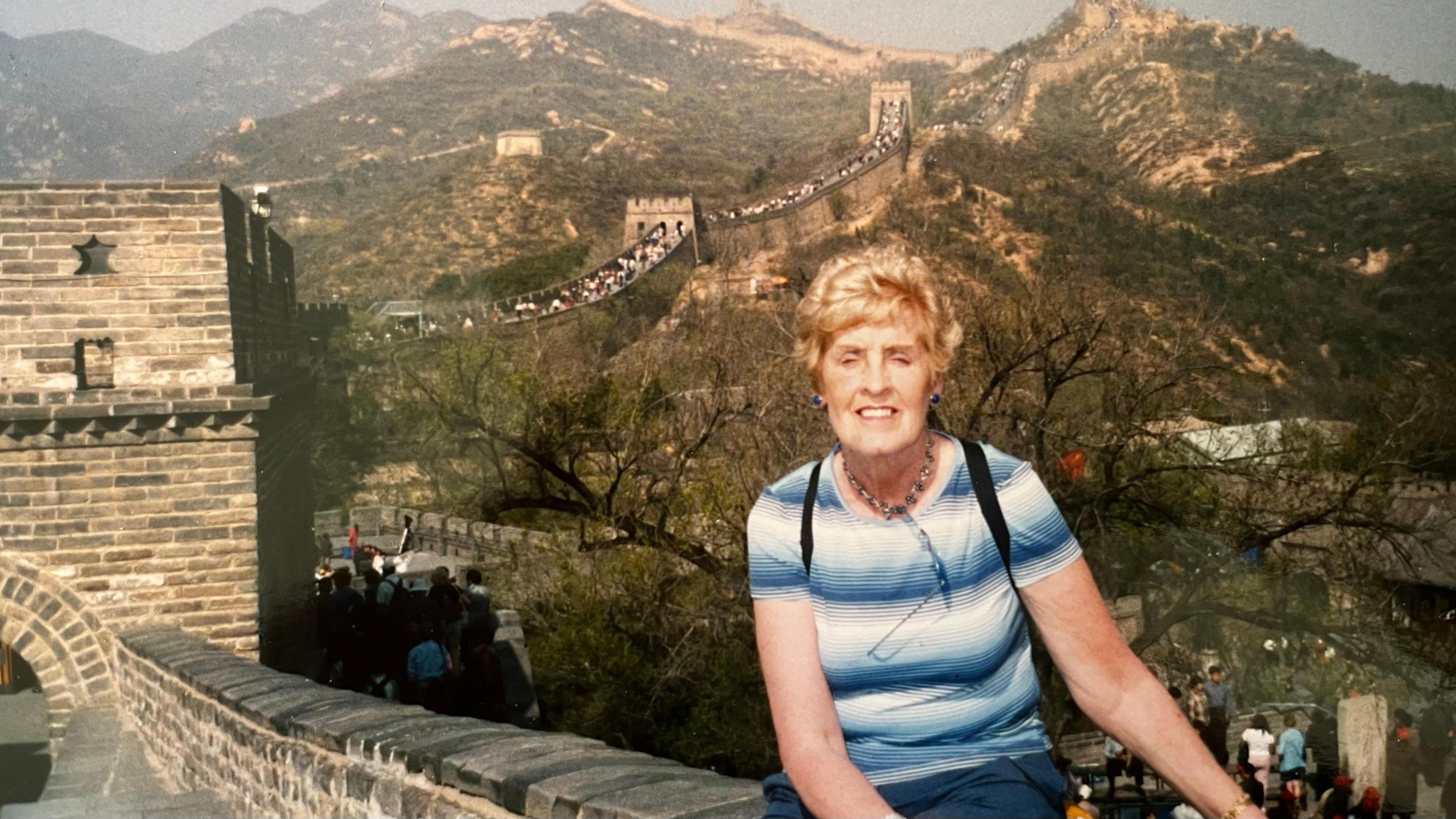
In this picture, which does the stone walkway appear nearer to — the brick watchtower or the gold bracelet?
the brick watchtower

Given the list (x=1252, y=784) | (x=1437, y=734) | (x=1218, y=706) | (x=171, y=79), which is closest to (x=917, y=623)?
(x=1252, y=784)

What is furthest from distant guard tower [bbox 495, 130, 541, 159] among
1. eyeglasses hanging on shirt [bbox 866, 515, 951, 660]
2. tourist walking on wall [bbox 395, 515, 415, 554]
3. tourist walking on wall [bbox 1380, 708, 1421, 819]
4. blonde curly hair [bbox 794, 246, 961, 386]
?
eyeglasses hanging on shirt [bbox 866, 515, 951, 660]

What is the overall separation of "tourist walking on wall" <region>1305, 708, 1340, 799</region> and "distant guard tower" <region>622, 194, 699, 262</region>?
5604 mm

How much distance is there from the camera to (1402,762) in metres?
7.62

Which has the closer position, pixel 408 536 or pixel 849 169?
pixel 408 536

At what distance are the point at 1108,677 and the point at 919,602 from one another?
12.5 inches

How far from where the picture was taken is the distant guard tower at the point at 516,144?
11562 mm

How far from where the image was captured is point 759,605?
190 centimetres

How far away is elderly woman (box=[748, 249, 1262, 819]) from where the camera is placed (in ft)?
6.03

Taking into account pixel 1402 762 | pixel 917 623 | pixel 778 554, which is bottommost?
pixel 1402 762

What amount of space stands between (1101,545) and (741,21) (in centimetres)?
427

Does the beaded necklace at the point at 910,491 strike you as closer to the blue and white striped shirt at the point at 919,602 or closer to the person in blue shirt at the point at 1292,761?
the blue and white striped shirt at the point at 919,602

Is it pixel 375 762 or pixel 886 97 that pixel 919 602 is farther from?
pixel 886 97

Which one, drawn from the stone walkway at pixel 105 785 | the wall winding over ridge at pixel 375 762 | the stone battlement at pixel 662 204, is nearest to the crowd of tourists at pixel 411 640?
the stone walkway at pixel 105 785
